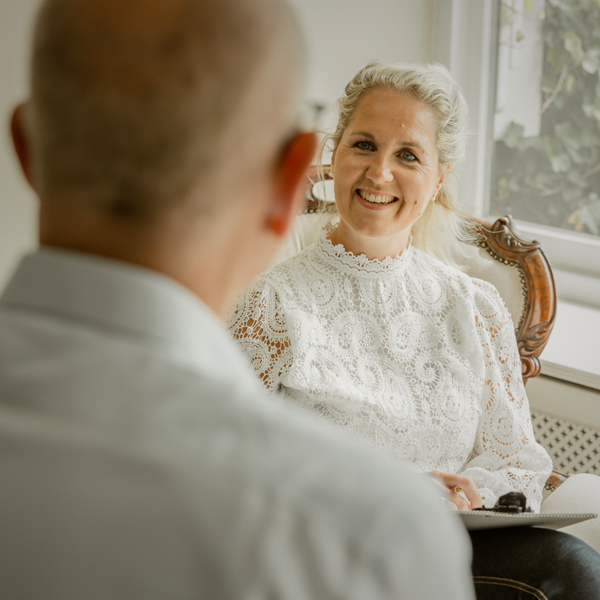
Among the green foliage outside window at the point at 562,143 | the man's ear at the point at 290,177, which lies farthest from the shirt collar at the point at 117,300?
the green foliage outside window at the point at 562,143

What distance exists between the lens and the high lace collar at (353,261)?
59.0 inches

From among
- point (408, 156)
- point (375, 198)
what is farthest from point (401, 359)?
point (408, 156)

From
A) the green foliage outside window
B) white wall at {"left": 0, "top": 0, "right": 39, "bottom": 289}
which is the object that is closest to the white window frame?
the green foliage outside window

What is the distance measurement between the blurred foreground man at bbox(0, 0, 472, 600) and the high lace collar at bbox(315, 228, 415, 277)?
1.01 meters

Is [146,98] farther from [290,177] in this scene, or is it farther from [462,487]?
[462,487]

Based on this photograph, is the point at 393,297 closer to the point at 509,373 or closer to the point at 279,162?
the point at 509,373

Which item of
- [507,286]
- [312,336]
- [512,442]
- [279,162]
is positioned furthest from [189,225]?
[507,286]

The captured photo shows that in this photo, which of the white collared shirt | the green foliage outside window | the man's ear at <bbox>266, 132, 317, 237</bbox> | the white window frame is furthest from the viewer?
the white window frame

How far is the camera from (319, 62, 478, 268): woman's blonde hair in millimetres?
1499

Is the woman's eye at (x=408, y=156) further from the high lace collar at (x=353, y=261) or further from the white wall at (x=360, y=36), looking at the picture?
the white wall at (x=360, y=36)

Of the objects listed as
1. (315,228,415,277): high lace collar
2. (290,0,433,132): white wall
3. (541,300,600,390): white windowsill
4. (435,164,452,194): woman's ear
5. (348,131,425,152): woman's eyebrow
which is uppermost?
(290,0,433,132): white wall

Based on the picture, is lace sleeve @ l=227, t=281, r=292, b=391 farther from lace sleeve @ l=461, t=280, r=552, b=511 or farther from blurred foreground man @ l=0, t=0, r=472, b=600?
blurred foreground man @ l=0, t=0, r=472, b=600

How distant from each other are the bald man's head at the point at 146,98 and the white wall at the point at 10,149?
1.36 m

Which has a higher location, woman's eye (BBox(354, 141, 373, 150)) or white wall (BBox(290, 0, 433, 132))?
white wall (BBox(290, 0, 433, 132))
